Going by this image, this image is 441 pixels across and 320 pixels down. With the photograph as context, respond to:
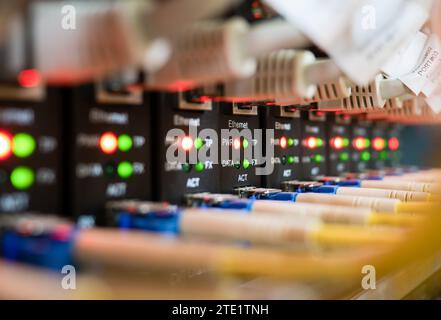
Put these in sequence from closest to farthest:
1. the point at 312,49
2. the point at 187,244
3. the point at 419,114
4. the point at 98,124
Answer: the point at 187,244
the point at 98,124
the point at 312,49
the point at 419,114

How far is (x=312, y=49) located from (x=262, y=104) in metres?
0.12

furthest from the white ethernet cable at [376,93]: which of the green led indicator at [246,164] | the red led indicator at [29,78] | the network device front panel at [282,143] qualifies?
the red led indicator at [29,78]

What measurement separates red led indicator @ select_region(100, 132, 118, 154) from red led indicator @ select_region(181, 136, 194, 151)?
120mm

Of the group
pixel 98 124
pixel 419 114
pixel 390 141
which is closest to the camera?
pixel 98 124

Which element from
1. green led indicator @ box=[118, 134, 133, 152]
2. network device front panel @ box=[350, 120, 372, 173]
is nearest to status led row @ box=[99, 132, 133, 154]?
green led indicator @ box=[118, 134, 133, 152]

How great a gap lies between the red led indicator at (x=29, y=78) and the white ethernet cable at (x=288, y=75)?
257 mm

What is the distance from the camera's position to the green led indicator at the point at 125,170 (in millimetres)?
609

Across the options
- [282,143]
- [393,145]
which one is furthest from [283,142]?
[393,145]

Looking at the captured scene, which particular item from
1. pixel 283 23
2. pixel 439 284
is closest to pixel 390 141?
pixel 439 284

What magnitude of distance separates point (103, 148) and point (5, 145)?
12cm

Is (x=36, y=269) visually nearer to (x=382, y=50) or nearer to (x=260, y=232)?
(x=260, y=232)

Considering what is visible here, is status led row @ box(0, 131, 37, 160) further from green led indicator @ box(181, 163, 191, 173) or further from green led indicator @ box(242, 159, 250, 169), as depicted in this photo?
green led indicator @ box(242, 159, 250, 169)

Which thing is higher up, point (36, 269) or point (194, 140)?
point (194, 140)

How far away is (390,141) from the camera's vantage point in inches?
60.0
